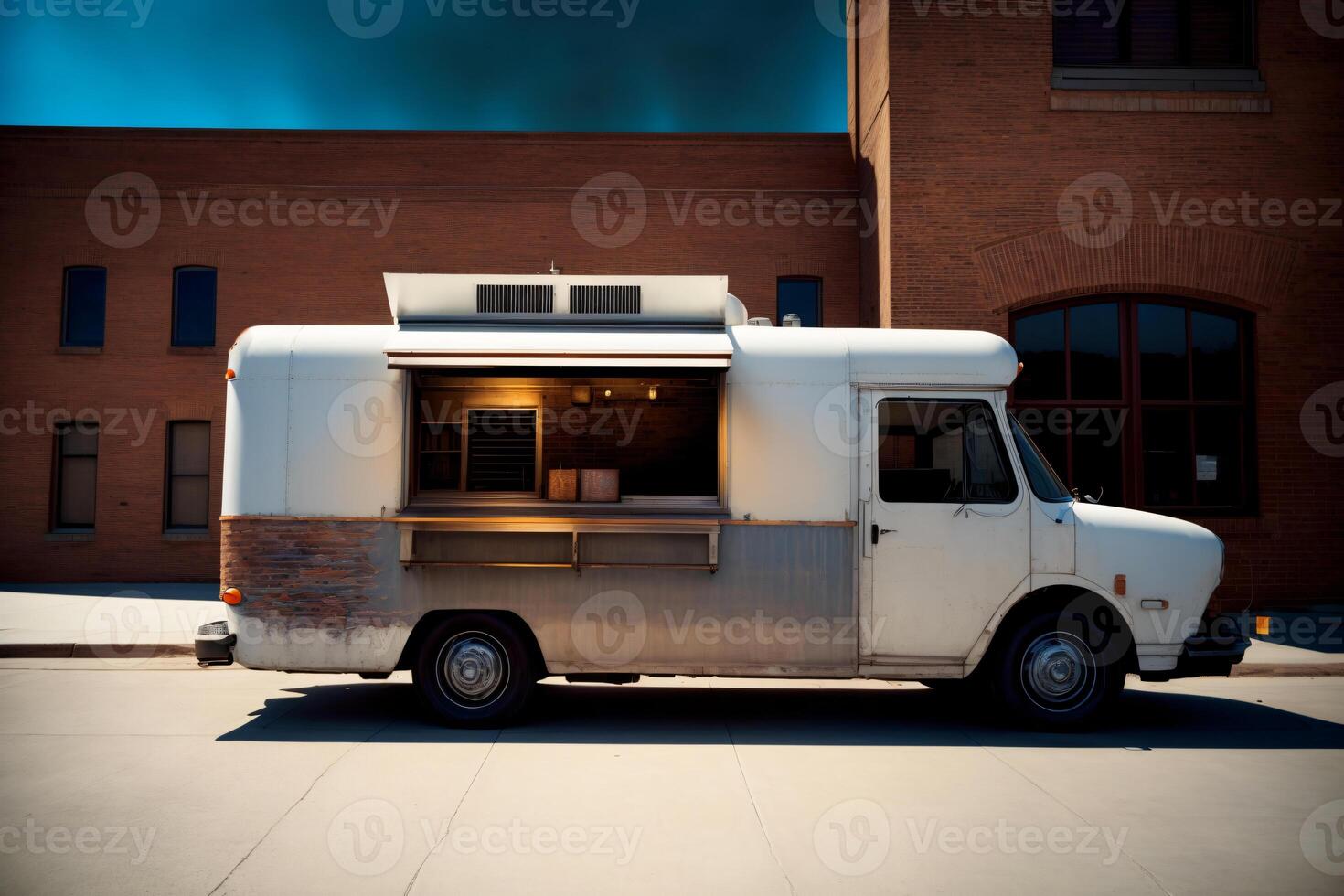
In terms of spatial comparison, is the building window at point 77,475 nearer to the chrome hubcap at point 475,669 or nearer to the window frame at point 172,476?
the window frame at point 172,476

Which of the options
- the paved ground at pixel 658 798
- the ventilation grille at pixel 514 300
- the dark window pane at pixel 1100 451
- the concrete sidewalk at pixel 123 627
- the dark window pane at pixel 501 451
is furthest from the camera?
the dark window pane at pixel 1100 451

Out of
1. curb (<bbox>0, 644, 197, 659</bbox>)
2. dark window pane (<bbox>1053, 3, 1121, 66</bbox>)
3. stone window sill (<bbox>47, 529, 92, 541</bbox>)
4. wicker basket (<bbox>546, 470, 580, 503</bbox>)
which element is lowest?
curb (<bbox>0, 644, 197, 659</bbox>)

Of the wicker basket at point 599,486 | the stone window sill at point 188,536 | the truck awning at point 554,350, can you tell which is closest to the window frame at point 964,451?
the truck awning at point 554,350

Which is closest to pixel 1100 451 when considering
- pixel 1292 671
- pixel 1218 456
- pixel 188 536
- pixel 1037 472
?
pixel 1218 456

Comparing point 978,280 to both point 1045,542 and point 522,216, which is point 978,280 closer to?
point 1045,542

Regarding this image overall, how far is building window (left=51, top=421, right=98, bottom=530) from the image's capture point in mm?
16906

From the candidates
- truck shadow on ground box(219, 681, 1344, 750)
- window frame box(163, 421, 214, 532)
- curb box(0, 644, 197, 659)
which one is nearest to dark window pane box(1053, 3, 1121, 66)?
truck shadow on ground box(219, 681, 1344, 750)

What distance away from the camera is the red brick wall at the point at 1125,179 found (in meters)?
12.8

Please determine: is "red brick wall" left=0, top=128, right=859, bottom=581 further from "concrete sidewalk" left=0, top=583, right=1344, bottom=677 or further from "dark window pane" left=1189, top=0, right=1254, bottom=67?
"dark window pane" left=1189, top=0, right=1254, bottom=67

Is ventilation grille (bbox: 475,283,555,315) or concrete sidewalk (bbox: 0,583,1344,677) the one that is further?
concrete sidewalk (bbox: 0,583,1344,677)

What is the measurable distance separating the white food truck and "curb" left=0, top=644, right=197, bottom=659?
4.24 metres

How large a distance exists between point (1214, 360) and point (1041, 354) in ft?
8.37

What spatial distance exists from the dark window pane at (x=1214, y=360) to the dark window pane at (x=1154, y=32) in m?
3.89

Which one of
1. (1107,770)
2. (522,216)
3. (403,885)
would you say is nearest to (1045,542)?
(1107,770)
